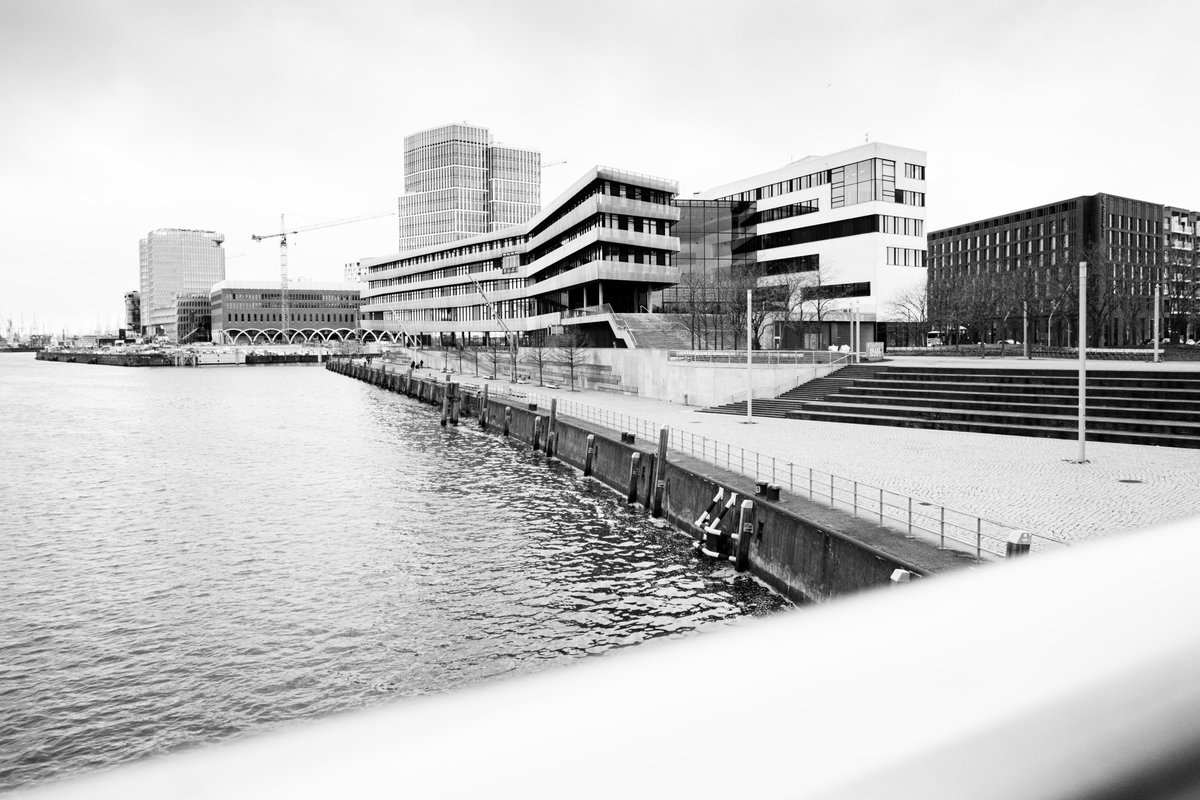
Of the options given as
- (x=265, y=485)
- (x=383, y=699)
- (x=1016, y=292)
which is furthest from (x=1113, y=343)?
(x=383, y=699)

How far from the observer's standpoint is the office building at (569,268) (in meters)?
75.8

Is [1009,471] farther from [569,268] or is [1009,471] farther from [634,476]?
[569,268]

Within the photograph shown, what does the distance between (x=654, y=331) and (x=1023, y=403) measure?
38.2 metres

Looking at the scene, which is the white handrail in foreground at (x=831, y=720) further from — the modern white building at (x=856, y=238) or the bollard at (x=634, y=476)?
the modern white building at (x=856, y=238)

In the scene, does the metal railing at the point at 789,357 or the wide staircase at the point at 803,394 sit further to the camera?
the metal railing at the point at 789,357

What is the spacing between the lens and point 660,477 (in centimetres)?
2581

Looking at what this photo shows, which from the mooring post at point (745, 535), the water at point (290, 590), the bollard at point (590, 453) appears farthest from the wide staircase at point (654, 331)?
the mooring post at point (745, 535)

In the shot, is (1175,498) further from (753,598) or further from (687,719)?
(687,719)

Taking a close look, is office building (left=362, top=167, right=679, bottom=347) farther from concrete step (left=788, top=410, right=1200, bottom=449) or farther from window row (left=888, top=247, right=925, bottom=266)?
concrete step (left=788, top=410, right=1200, bottom=449)

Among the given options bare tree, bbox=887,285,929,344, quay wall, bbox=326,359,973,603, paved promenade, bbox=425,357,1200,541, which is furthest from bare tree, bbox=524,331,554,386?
paved promenade, bbox=425,357,1200,541

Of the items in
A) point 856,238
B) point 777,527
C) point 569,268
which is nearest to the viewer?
point 777,527

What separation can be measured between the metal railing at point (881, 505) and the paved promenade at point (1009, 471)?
23.8 inches

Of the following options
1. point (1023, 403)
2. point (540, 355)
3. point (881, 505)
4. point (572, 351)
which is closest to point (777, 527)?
point (881, 505)

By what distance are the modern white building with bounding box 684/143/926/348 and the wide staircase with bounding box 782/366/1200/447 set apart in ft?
91.8
